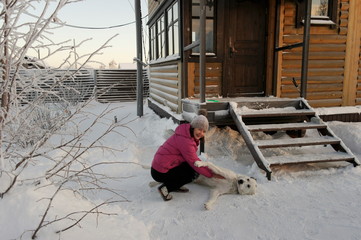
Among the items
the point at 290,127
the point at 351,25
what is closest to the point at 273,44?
the point at 351,25

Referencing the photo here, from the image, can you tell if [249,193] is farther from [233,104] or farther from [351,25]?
[351,25]

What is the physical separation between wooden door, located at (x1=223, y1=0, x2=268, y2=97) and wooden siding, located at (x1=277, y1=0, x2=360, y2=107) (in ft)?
1.69

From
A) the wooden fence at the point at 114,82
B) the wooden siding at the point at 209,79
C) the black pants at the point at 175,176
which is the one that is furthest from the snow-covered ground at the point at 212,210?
the wooden fence at the point at 114,82

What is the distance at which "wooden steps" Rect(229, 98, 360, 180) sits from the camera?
4.66 meters

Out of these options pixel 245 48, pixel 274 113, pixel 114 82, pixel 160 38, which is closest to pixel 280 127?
pixel 274 113

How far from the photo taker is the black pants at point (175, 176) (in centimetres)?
380

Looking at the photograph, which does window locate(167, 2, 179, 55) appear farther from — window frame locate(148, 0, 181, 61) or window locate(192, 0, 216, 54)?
window locate(192, 0, 216, 54)

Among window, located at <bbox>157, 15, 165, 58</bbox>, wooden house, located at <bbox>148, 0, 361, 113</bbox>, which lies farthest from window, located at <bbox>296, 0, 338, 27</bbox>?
Result: window, located at <bbox>157, 15, 165, 58</bbox>

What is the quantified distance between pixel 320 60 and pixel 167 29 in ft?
14.0

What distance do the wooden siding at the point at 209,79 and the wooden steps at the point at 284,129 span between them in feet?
4.34

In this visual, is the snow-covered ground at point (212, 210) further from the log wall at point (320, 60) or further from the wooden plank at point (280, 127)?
the log wall at point (320, 60)

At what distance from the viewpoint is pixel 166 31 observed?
8852 millimetres

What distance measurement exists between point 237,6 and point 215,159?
147 inches

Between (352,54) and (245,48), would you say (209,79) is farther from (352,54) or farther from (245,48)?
(352,54)
